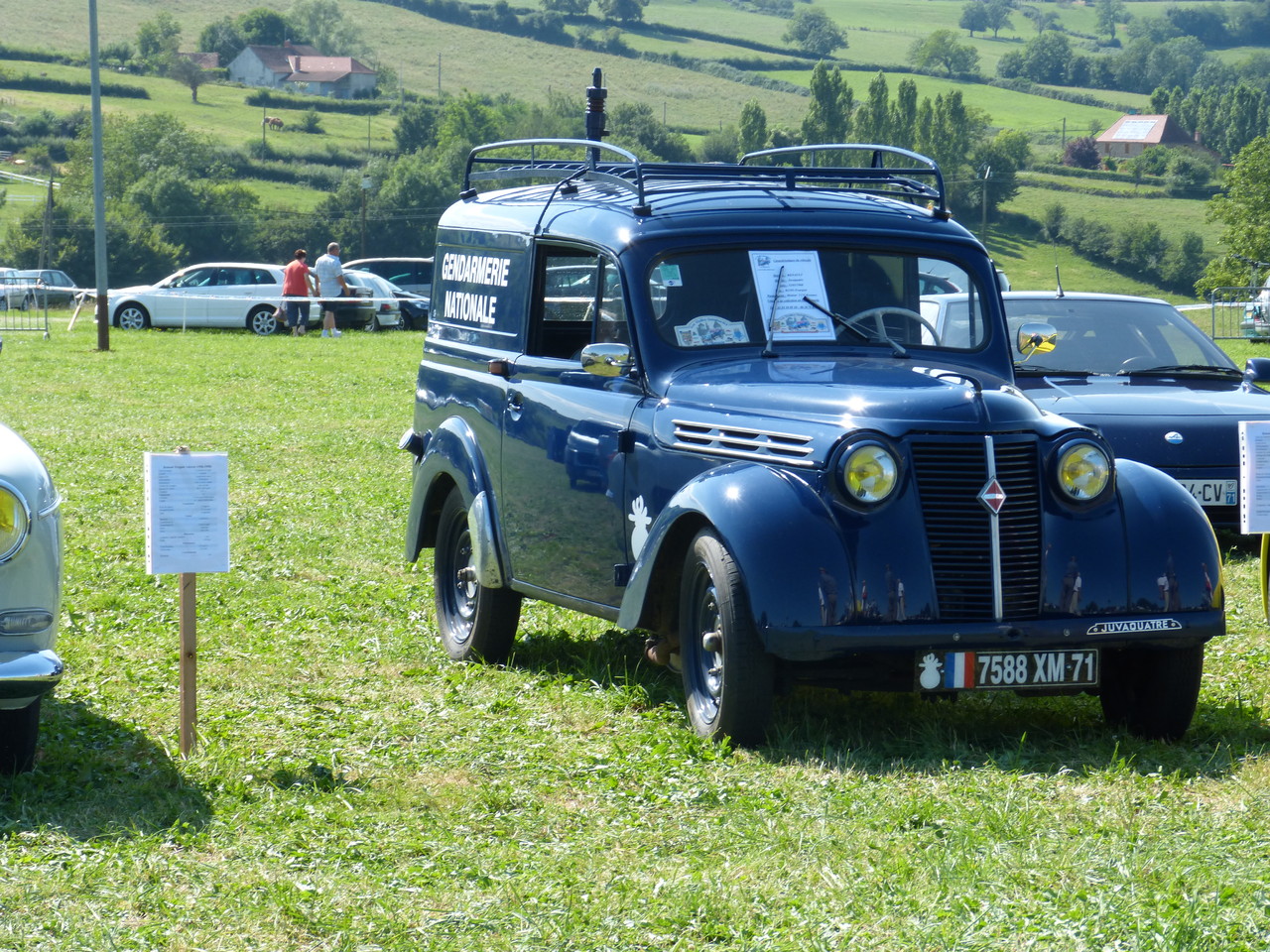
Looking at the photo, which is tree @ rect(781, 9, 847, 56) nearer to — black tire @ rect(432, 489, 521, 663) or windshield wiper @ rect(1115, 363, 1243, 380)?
windshield wiper @ rect(1115, 363, 1243, 380)

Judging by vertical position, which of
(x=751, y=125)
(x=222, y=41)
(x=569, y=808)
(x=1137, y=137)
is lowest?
(x=569, y=808)

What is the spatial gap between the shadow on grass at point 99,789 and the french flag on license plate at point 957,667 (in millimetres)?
2361

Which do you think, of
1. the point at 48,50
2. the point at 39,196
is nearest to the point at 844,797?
the point at 39,196

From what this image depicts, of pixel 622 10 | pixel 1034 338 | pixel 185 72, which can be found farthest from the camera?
pixel 622 10

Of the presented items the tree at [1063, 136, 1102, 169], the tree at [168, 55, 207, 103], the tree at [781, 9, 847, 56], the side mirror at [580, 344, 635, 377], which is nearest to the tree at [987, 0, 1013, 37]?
the tree at [781, 9, 847, 56]

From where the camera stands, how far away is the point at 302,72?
157000 mm

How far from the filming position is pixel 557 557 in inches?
267

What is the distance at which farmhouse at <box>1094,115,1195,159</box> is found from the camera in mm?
127562

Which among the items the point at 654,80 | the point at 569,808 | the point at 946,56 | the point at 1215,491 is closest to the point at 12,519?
the point at 569,808

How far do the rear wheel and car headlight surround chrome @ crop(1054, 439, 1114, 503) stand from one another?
30.3 metres

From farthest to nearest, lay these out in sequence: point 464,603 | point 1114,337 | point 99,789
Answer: point 1114,337 < point 464,603 < point 99,789

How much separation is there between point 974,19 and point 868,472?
201 metres

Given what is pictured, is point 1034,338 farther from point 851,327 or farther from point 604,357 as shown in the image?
point 604,357

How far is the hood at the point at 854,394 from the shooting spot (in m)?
5.51
